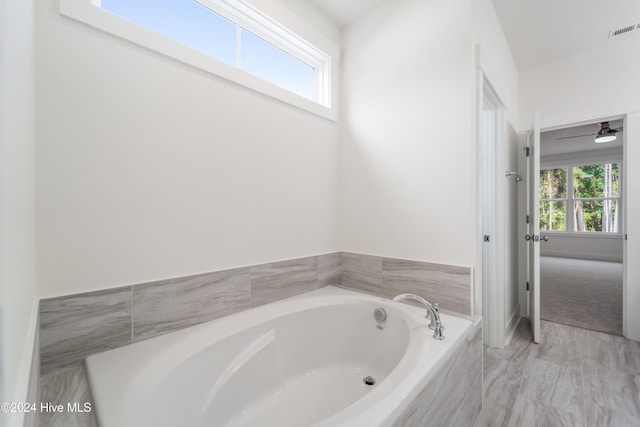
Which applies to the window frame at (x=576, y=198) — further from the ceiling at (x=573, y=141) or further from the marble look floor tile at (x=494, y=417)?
the marble look floor tile at (x=494, y=417)

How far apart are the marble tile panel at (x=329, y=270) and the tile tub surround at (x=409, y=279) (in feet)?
0.16

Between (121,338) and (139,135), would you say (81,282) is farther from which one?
(139,135)

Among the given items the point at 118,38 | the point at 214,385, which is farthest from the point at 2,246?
the point at 118,38

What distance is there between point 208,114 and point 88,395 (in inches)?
46.3

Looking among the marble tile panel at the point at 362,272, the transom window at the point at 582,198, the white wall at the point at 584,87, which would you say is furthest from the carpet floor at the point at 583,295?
the marble tile panel at the point at 362,272

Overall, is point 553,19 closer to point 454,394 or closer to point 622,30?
point 622,30

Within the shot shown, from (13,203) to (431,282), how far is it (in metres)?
1.69

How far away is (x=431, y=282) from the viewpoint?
1529mm

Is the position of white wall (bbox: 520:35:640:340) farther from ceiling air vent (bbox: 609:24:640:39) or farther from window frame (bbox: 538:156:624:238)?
window frame (bbox: 538:156:624:238)

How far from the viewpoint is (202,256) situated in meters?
1.27

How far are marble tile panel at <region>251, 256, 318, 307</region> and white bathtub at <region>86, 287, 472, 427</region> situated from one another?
0.07m

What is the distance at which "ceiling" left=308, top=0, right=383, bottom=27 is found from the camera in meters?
1.80

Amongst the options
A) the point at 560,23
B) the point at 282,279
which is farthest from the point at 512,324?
the point at 560,23

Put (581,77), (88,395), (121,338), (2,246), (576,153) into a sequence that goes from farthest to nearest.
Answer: (576,153) → (581,77) → (121,338) → (88,395) → (2,246)
